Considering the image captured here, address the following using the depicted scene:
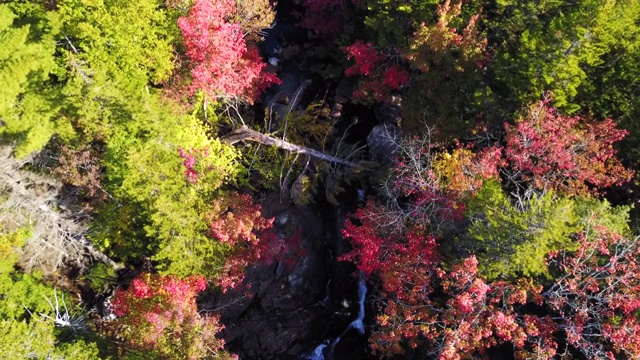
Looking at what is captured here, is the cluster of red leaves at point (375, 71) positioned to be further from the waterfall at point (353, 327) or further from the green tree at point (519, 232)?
the waterfall at point (353, 327)

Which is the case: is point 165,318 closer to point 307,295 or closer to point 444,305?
point 307,295

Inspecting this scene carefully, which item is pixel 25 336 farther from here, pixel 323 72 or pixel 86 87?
pixel 323 72

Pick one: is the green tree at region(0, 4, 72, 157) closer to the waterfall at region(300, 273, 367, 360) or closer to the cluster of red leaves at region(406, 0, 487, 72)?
the cluster of red leaves at region(406, 0, 487, 72)

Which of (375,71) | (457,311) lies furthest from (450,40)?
(457,311)

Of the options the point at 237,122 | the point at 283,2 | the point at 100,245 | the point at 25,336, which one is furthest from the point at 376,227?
the point at 283,2

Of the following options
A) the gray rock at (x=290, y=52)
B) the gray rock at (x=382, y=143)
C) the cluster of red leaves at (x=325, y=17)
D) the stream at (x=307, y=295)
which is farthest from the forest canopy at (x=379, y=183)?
the gray rock at (x=290, y=52)

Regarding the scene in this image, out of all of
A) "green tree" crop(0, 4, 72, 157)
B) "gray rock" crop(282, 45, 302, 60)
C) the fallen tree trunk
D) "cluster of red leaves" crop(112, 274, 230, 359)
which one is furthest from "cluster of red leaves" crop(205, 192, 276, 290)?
"gray rock" crop(282, 45, 302, 60)
